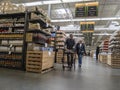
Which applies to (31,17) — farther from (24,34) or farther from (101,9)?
(101,9)

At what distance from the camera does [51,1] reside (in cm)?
1052

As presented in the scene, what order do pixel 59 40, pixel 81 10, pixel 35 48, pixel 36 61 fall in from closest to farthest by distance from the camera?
pixel 36 61 → pixel 35 48 → pixel 81 10 → pixel 59 40

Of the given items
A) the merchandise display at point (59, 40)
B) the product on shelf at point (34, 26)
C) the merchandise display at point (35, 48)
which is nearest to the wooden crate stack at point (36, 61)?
the merchandise display at point (35, 48)

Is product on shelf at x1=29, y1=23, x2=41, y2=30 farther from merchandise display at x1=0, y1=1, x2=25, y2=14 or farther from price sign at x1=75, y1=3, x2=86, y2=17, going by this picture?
price sign at x1=75, y1=3, x2=86, y2=17

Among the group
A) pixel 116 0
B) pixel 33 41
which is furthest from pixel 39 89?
pixel 116 0

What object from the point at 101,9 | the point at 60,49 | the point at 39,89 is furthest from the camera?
the point at 101,9

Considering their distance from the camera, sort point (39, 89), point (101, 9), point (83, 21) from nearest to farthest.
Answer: point (39, 89), point (101, 9), point (83, 21)

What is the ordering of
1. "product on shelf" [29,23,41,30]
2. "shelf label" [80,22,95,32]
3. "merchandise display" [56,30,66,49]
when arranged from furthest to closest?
"shelf label" [80,22,95,32], "merchandise display" [56,30,66,49], "product on shelf" [29,23,41,30]

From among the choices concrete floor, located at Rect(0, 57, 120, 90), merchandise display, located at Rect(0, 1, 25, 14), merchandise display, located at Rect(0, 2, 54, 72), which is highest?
merchandise display, located at Rect(0, 1, 25, 14)

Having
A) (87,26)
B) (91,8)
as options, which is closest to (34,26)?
(91,8)

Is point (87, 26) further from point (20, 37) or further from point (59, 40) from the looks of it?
point (20, 37)

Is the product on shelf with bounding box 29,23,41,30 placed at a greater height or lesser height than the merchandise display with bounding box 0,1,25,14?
lesser

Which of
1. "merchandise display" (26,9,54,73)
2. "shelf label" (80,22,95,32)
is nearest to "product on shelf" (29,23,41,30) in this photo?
"merchandise display" (26,9,54,73)

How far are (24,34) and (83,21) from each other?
10494mm
